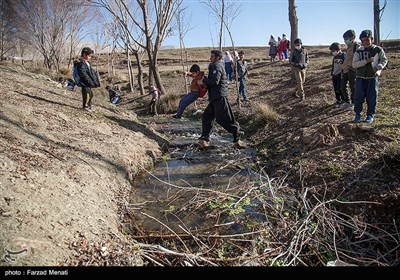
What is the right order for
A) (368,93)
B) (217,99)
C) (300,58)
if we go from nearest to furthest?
(368,93) → (217,99) → (300,58)

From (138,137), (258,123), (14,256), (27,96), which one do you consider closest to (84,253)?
(14,256)

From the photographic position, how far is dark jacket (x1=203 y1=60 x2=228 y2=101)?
6.56 m

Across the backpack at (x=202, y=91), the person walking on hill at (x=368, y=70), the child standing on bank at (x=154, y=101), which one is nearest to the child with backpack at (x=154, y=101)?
the child standing on bank at (x=154, y=101)

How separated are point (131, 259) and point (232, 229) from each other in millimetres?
1387

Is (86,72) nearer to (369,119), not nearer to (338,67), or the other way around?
(369,119)

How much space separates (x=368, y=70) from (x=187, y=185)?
428cm

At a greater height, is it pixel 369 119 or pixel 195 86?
pixel 195 86

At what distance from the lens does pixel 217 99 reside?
680 cm

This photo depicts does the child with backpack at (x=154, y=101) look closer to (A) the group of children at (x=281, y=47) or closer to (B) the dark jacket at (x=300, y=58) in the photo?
(B) the dark jacket at (x=300, y=58)

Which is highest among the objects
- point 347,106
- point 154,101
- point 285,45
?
point 285,45

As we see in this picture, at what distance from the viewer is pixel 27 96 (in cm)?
765

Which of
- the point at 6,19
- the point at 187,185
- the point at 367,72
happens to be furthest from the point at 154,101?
the point at 6,19

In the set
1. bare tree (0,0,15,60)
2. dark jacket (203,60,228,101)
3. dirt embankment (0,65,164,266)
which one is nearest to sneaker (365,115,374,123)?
dark jacket (203,60,228,101)

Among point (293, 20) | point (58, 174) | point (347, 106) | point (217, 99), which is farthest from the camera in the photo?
point (293, 20)
